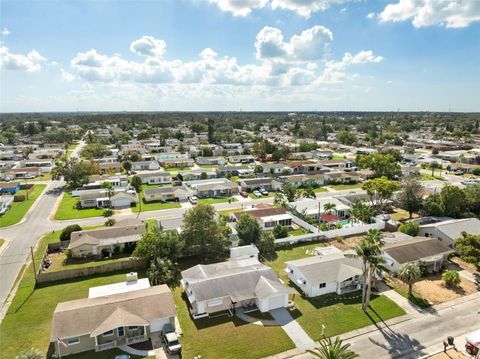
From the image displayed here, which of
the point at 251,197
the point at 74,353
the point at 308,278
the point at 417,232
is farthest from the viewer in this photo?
the point at 251,197

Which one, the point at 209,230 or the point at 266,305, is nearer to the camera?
the point at 266,305

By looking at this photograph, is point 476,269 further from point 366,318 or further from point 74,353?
point 74,353

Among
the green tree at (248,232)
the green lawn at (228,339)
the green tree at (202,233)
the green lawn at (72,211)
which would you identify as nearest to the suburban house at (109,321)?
the green lawn at (228,339)

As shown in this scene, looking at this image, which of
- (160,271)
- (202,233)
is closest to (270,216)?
(202,233)

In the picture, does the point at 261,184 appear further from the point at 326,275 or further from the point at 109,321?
the point at 109,321

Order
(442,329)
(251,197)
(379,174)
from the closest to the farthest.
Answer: (442,329), (251,197), (379,174)

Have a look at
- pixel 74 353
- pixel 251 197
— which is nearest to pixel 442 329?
pixel 74 353

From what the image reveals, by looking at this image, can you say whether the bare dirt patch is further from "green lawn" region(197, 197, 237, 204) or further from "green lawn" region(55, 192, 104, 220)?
"green lawn" region(55, 192, 104, 220)
